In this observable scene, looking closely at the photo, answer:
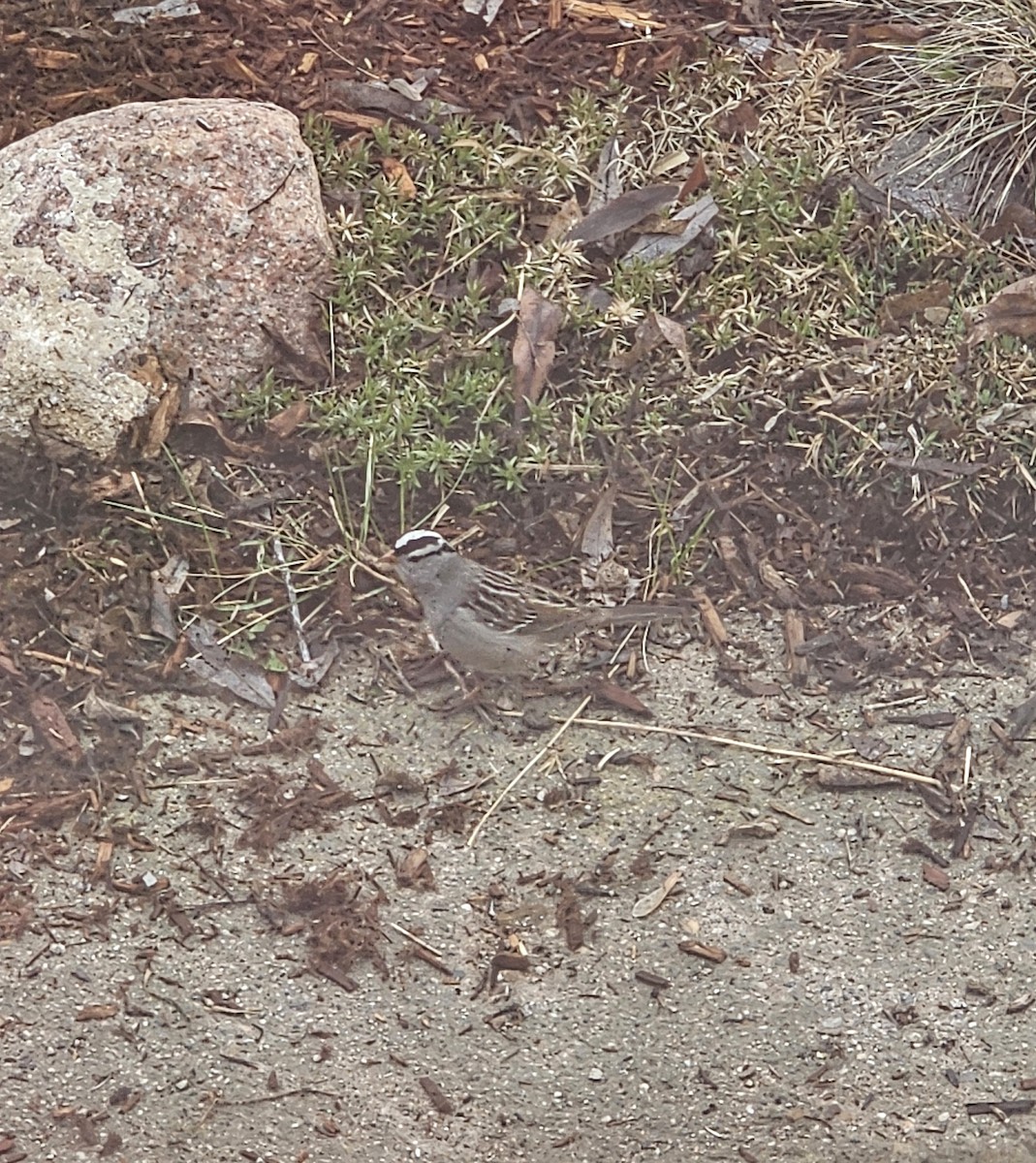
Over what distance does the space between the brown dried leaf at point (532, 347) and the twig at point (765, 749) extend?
92 centimetres

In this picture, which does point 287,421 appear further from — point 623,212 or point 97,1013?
point 97,1013

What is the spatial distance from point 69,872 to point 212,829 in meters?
0.31

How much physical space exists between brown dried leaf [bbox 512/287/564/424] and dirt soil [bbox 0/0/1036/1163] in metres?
0.77

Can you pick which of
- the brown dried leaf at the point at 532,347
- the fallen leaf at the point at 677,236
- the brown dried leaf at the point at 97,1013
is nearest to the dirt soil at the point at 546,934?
the brown dried leaf at the point at 97,1013

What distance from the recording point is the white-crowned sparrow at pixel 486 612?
357 cm

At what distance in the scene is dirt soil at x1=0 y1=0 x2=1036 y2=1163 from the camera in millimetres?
2875

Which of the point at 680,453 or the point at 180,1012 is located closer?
the point at 180,1012

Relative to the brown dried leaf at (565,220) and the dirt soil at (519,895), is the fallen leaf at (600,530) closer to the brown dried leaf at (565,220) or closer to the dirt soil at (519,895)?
the dirt soil at (519,895)

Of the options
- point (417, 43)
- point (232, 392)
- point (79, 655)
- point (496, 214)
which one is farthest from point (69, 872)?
point (417, 43)

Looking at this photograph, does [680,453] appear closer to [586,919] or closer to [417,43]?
[586,919]

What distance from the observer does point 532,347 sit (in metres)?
4.12

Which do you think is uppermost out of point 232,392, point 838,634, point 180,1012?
point 232,392

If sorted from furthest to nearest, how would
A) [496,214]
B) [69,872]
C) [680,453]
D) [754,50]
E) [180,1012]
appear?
[754,50]
[496,214]
[680,453]
[69,872]
[180,1012]

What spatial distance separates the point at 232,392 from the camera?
4059mm
